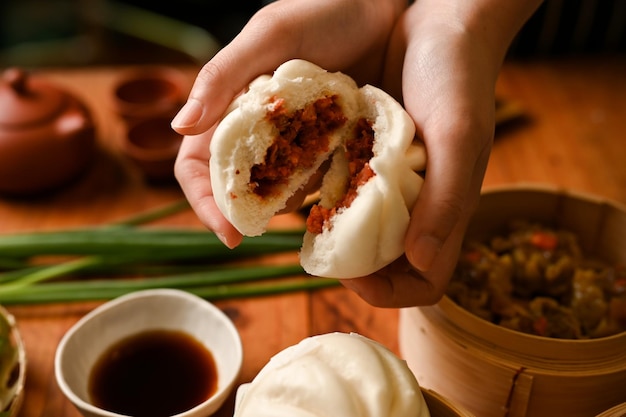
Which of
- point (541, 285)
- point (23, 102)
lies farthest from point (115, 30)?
point (541, 285)

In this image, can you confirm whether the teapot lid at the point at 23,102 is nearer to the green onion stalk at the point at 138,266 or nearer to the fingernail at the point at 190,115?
the green onion stalk at the point at 138,266

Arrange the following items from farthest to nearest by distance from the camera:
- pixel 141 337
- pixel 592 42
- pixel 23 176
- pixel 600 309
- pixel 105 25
→ pixel 105 25, pixel 592 42, pixel 23 176, pixel 141 337, pixel 600 309

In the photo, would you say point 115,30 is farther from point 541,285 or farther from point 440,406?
point 440,406

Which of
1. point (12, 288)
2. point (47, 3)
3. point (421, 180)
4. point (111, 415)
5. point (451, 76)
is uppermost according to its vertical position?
point (451, 76)

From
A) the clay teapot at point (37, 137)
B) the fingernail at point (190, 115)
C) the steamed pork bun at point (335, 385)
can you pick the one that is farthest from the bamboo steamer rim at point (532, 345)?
the clay teapot at point (37, 137)

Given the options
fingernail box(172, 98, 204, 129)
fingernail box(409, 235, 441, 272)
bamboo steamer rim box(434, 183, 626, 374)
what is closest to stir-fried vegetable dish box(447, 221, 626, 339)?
bamboo steamer rim box(434, 183, 626, 374)

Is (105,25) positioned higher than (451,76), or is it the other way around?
(451,76)

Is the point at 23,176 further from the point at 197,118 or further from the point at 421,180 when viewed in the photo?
the point at 421,180

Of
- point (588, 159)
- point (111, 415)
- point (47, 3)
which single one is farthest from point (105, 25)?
point (111, 415)
